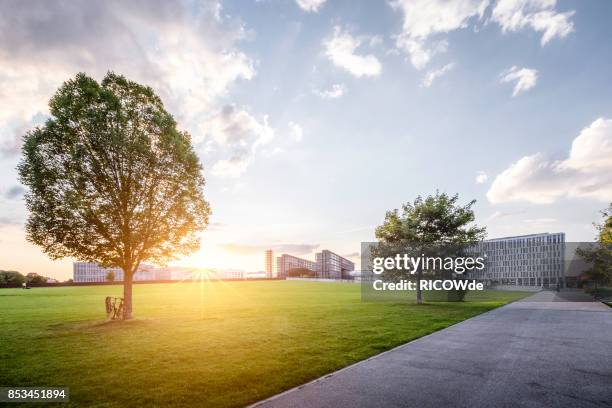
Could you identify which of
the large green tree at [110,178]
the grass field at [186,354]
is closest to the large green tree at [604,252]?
the grass field at [186,354]

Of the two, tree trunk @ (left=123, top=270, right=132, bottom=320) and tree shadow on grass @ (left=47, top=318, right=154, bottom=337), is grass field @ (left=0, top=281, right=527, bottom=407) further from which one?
tree trunk @ (left=123, top=270, right=132, bottom=320)

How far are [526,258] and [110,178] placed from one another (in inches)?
6688

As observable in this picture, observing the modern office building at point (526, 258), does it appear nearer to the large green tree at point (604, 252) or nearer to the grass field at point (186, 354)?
the large green tree at point (604, 252)

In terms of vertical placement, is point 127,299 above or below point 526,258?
above

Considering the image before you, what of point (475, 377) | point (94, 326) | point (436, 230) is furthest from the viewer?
point (436, 230)

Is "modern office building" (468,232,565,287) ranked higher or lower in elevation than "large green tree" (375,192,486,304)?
lower

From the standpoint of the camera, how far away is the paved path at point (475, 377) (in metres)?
6.89

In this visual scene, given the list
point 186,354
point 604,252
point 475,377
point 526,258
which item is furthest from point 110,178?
point 526,258

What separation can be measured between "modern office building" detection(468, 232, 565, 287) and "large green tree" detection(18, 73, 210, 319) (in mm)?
134009

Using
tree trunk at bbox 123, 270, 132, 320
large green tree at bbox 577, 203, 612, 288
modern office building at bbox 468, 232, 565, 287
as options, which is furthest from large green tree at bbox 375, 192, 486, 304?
modern office building at bbox 468, 232, 565, 287

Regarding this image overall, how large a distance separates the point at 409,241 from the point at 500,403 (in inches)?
954

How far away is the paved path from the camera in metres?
6.89

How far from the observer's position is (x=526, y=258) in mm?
146750

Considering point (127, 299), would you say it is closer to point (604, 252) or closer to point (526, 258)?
point (604, 252)
